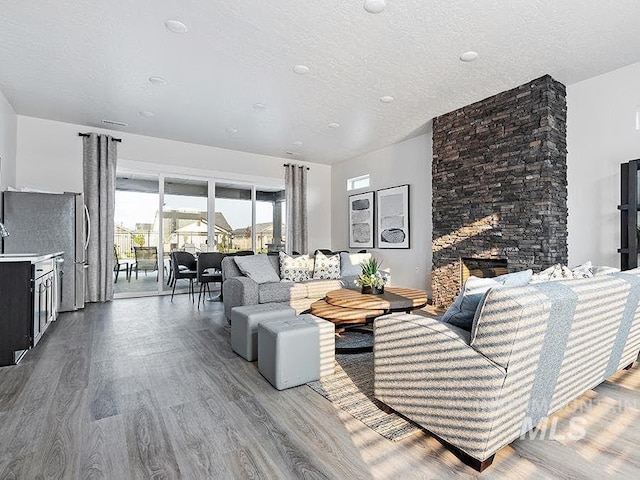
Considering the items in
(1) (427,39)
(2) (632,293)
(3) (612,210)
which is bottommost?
(2) (632,293)

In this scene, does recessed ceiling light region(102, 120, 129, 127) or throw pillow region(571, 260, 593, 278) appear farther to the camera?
recessed ceiling light region(102, 120, 129, 127)

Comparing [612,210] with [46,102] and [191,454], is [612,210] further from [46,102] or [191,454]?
[46,102]

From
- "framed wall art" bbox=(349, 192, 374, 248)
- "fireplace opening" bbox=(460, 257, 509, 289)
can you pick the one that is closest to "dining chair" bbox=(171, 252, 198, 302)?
"framed wall art" bbox=(349, 192, 374, 248)

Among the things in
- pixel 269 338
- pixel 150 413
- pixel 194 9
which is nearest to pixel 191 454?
pixel 150 413

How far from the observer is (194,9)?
2682 millimetres

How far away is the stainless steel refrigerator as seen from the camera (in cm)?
432

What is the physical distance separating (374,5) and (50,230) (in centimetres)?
478

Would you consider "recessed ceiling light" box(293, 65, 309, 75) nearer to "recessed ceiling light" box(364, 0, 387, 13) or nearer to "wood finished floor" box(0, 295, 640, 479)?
"recessed ceiling light" box(364, 0, 387, 13)

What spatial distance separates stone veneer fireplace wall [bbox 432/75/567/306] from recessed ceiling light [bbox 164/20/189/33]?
12.0 ft

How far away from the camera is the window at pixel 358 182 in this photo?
7219mm

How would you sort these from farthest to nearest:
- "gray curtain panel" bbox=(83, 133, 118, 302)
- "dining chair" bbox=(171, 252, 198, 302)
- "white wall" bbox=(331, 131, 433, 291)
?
"white wall" bbox=(331, 131, 433, 291) < "dining chair" bbox=(171, 252, 198, 302) < "gray curtain panel" bbox=(83, 133, 118, 302)

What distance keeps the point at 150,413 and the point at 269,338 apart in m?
0.84

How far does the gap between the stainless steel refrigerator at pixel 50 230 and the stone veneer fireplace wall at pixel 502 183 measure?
527cm

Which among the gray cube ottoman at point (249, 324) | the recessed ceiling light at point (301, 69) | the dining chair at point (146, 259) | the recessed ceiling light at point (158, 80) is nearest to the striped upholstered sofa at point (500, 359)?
the gray cube ottoman at point (249, 324)
